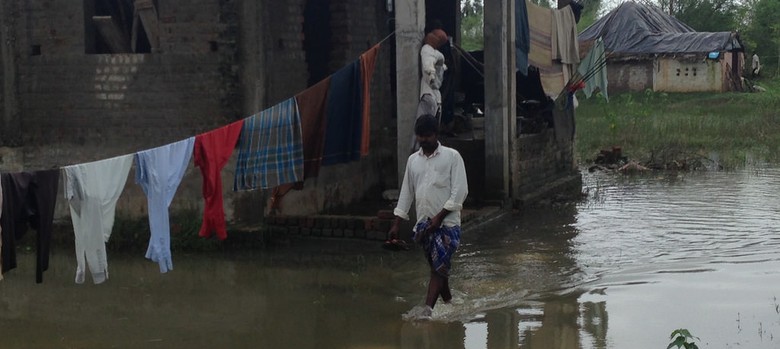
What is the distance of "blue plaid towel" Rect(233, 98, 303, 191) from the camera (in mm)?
8930

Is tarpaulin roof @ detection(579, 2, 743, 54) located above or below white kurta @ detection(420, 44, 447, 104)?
above

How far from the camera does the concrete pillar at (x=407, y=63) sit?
9.67m

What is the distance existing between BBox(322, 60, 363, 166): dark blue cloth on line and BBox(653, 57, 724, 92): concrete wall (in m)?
25.9

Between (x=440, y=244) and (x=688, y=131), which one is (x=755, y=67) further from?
(x=440, y=244)

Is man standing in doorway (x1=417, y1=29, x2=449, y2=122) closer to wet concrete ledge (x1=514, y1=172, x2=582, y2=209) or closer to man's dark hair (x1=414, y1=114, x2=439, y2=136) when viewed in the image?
man's dark hair (x1=414, y1=114, x2=439, y2=136)

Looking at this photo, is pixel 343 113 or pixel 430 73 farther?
pixel 343 113

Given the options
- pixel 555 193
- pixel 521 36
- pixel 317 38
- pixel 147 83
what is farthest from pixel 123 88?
pixel 555 193

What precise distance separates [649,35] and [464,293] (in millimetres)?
28100

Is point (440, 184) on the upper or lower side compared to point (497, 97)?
lower

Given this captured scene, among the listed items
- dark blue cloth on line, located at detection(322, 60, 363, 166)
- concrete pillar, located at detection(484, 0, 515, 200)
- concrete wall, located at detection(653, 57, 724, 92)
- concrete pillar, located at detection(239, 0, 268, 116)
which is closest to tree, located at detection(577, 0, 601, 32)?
concrete wall, located at detection(653, 57, 724, 92)

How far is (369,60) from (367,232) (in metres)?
1.82

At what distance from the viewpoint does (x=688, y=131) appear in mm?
21281

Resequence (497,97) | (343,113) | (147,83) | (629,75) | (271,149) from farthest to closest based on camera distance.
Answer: (629,75) → (497,97) → (147,83) → (343,113) → (271,149)

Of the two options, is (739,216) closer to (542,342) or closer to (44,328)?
(542,342)
